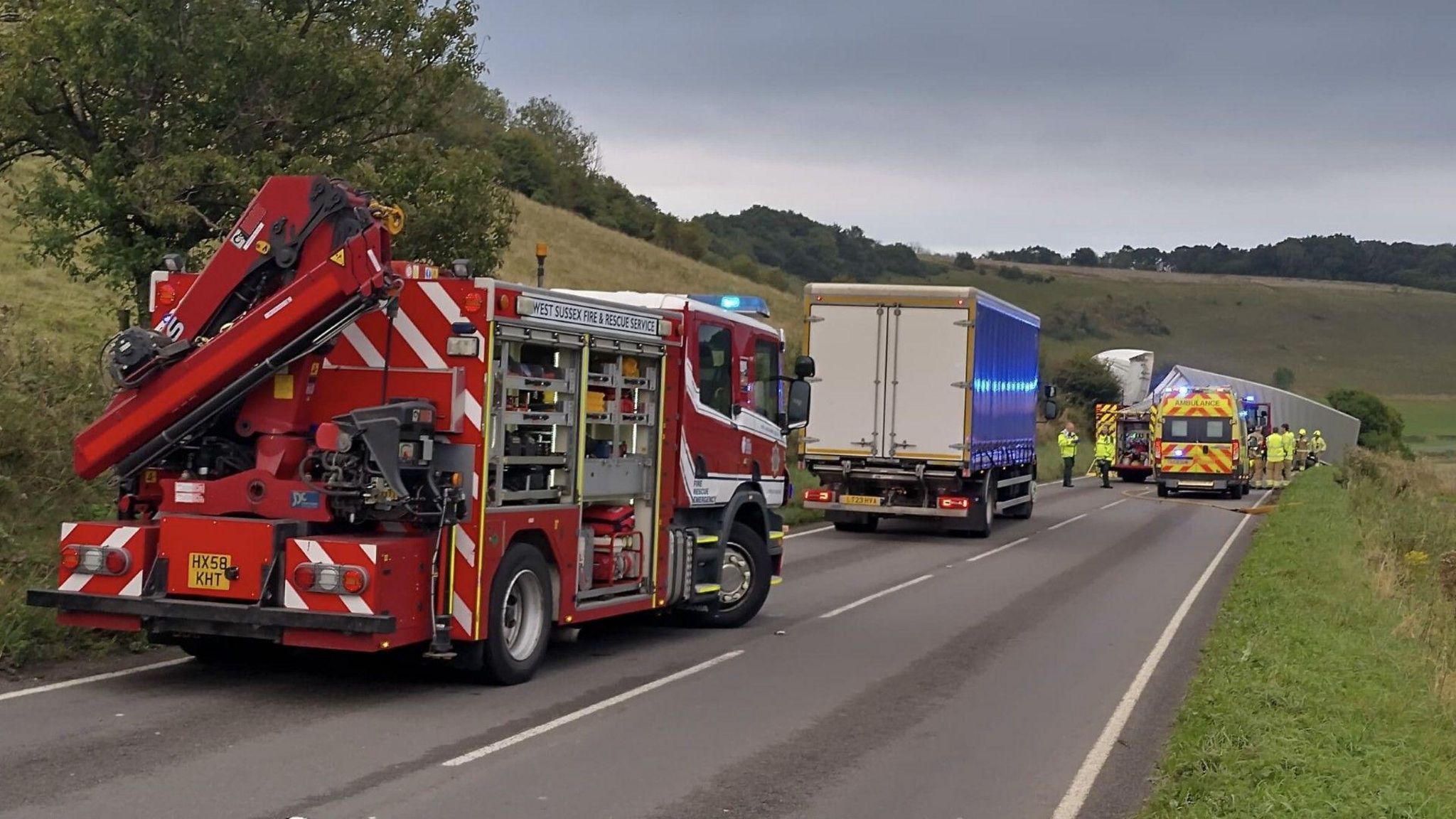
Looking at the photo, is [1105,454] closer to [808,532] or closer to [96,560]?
[808,532]

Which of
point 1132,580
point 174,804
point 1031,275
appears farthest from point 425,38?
point 1031,275

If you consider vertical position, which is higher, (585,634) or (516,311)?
(516,311)

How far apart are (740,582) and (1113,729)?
179 inches

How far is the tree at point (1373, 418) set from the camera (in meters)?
73.9

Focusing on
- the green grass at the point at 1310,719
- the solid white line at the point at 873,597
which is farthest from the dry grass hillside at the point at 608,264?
the green grass at the point at 1310,719

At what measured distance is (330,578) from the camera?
9148 millimetres

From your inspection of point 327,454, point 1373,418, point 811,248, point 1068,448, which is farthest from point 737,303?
point 811,248

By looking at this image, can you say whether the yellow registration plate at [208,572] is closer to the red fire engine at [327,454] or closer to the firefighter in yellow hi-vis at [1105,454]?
the red fire engine at [327,454]

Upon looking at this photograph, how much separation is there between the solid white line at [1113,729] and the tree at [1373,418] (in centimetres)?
6203

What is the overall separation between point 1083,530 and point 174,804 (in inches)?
869

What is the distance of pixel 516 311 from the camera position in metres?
10.1

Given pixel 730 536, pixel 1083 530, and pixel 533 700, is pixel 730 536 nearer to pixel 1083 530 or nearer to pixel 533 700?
pixel 533 700


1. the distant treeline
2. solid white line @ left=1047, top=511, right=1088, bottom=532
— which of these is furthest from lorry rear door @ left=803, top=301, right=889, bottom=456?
the distant treeline

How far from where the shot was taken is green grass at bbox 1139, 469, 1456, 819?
7086mm
